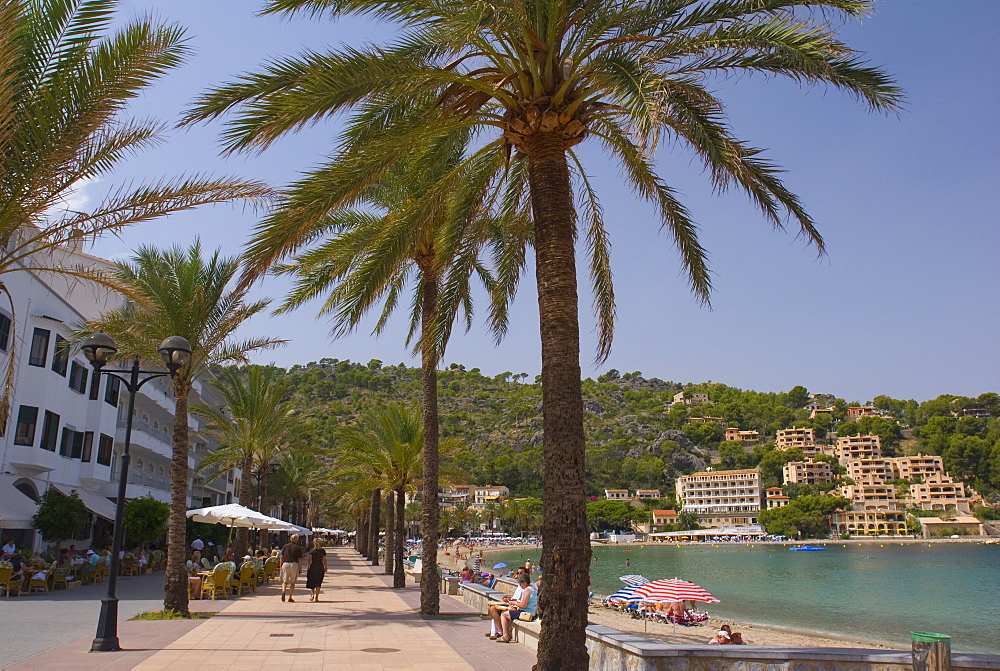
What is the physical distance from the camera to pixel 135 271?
16.5 m

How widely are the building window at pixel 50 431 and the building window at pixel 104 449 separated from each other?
4726 mm

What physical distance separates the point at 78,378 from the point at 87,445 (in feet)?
10.3

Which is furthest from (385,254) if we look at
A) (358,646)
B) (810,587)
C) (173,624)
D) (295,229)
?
(810,587)

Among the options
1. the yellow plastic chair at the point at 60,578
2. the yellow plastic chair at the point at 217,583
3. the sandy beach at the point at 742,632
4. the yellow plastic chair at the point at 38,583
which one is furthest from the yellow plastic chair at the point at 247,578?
the sandy beach at the point at 742,632

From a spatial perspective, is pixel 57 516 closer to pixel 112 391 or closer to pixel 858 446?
pixel 112 391

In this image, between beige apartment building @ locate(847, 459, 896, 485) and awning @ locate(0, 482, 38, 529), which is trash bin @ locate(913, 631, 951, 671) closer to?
awning @ locate(0, 482, 38, 529)

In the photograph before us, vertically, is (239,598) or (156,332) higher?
(156,332)

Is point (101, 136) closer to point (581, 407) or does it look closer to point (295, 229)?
point (295, 229)

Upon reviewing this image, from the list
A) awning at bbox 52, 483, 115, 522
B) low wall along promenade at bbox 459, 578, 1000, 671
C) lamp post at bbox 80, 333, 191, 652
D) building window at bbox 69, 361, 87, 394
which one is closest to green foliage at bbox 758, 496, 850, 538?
awning at bbox 52, 483, 115, 522

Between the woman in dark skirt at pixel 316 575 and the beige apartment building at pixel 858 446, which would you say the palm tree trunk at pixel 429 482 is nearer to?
the woman in dark skirt at pixel 316 575

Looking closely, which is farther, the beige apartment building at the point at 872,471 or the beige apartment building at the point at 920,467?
the beige apartment building at the point at 872,471

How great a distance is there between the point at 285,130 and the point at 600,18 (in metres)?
3.67

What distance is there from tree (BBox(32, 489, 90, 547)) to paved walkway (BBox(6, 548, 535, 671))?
29.0ft

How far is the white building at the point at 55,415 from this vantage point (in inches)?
981
